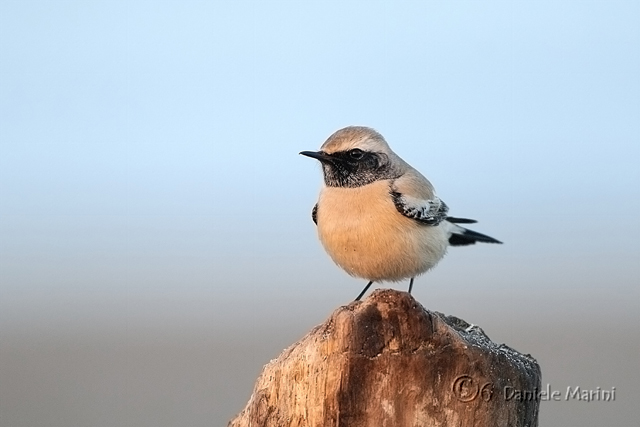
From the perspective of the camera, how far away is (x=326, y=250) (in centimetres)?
635

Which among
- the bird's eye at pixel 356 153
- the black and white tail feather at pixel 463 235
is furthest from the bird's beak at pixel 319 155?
the black and white tail feather at pixel 463 235

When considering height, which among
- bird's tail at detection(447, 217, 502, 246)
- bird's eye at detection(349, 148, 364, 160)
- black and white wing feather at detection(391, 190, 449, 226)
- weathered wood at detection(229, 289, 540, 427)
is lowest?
weathered wood at detection(229, 289, 540, 427)

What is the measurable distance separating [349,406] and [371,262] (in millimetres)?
2611

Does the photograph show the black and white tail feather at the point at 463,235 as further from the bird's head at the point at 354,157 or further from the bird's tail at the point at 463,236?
the bird's head at the point at 354,157

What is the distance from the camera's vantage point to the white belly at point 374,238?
6.07 m

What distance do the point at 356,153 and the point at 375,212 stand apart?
0.68 metres

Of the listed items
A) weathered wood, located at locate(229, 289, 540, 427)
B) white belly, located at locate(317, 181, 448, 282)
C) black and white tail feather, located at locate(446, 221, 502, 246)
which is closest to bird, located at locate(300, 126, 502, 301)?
white belly, located at locate(317, 181, 448, 282)

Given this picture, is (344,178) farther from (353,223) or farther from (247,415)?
(247,415)

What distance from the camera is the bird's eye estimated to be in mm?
6691

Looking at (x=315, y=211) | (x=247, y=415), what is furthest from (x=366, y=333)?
(x=315, y=211)

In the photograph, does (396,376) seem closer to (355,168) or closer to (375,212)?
(375,212)

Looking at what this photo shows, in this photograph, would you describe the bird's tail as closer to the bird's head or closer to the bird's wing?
the bird's wing

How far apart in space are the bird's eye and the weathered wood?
9.84 feet

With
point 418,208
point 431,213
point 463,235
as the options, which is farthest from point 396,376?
point 463,235
